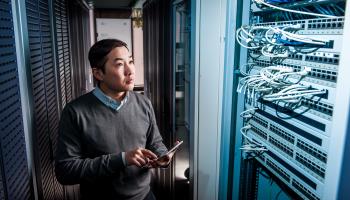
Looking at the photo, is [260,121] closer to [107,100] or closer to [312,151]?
[312,151]

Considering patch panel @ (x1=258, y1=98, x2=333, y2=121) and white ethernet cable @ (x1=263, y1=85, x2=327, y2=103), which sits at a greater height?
white ethernet cable @ (x1=263, y1=85, x2=327, y2=103)

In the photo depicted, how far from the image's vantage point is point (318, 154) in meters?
0.96

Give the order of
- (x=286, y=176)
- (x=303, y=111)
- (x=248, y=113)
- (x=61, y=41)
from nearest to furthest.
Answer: (x=303, y=111) → (x=286, y=176) → (x=248, y=113) → (x=61, y=41)

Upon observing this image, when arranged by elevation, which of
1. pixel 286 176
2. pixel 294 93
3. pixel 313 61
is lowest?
pixel 286 176

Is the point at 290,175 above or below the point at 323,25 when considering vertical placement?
below

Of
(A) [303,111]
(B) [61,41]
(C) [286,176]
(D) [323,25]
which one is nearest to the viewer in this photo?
(D) [323,25]

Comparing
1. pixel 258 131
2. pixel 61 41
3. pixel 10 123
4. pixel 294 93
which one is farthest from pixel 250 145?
pixel 61 41

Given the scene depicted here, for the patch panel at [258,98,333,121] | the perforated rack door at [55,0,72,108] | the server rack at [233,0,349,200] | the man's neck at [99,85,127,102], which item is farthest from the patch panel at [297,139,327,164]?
the perforated rack door at [55,0,72,108]

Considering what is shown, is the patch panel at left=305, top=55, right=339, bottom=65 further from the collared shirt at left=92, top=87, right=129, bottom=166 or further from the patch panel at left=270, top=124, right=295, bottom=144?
the collared shirt at left=92, top=87, right=129, bottom=166

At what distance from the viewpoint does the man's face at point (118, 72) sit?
1.38 metres

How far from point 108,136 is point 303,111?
0.88 meters

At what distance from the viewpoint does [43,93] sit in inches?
60.8

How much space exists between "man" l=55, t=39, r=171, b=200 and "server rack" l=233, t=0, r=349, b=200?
0.53 metres

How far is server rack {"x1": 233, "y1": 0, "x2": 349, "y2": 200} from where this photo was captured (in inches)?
34.4
